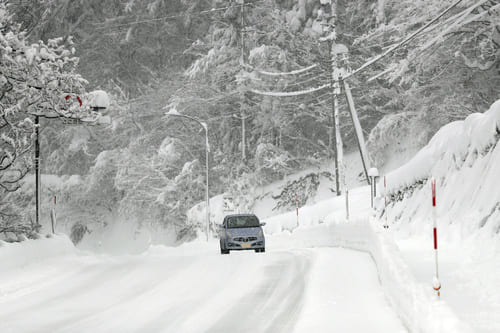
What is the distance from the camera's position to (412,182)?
23.8 metres

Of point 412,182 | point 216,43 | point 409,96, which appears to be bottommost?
point 412,182

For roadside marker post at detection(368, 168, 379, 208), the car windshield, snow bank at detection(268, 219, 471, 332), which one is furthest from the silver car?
roadside marker post at detection(368, 168, 379, 208)

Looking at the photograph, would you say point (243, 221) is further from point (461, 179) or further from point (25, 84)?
point (25, 84)

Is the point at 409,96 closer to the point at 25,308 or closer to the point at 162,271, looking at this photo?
the point at 162,271

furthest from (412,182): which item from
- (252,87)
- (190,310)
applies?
(252,87)

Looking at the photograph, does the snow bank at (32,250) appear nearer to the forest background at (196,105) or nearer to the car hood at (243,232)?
the car hood at (243,232)

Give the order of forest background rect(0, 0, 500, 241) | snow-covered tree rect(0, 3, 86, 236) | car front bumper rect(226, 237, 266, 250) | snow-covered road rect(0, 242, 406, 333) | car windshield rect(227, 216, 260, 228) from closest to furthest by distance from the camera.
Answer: snow-covered road rect(0, 242, 406, 333) < snow-covered tree rect(0, 3, 86, 236) < car front bumper rect(226, 237, 266, 250) < car windshield rect(227, 216, 260, 228) < forest background rect(0, 0, 500, 241)

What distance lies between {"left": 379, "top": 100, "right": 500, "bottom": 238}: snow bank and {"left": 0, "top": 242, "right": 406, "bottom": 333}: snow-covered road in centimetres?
227

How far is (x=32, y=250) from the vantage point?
62.4 ft

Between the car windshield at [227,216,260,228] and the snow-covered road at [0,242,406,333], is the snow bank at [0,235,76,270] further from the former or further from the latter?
the car windshield at [227,216,260,228]

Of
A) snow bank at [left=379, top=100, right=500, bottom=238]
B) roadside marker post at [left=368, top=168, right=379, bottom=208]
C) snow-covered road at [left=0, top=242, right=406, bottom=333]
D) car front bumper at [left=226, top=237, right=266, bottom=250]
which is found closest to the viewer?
snow-covered road at [left=0, top=242, right=406, bottom=333]

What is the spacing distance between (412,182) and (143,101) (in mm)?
39896

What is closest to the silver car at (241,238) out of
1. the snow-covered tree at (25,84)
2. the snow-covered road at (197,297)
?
the snow-covered road at (197,297)

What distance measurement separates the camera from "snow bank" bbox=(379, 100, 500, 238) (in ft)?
49.8
